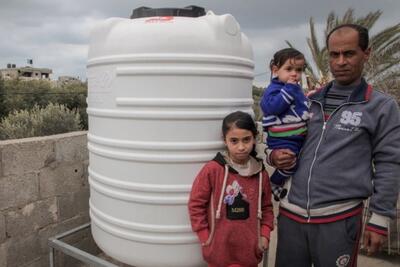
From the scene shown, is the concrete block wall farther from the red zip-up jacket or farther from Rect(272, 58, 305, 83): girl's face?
Rect(272, 58, 305, 83): girl's face

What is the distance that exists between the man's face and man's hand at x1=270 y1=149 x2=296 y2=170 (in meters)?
0.43

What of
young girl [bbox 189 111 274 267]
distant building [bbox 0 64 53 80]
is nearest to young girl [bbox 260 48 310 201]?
young girl [bbox 189 111 274 267]

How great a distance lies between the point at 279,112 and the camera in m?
1.71

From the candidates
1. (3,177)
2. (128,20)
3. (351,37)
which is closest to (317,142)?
(351,37)

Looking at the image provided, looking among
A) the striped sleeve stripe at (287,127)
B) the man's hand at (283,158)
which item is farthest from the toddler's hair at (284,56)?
the man's hand at (283,158)

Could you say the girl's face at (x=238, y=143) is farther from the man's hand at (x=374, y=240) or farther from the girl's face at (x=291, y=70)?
the man's hand at (x=374, y=240)

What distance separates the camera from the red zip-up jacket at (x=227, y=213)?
1.67 m

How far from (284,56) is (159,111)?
630 mm

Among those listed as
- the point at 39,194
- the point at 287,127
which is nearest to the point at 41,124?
the point at 39,194

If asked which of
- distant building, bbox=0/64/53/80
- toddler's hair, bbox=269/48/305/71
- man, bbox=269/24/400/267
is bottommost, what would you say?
man, bbox=269/24/400/267

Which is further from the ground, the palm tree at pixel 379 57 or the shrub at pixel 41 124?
the palm tree at pixel 379 57

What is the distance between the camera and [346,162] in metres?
1.71

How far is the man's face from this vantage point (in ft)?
5.50

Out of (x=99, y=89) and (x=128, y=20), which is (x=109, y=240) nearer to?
(x=99, y=89)
